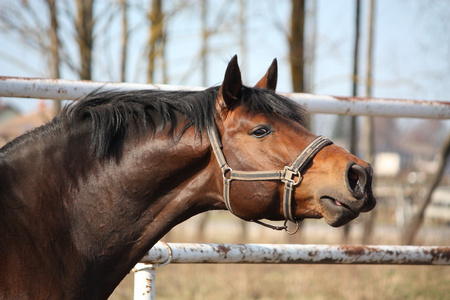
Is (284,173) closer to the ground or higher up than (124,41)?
closer to the ground

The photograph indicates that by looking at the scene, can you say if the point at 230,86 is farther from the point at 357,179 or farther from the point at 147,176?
the point at 357,179

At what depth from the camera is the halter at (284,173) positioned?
2289 millimetres

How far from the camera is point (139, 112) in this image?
2.35 m

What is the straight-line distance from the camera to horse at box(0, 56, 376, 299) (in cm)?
218

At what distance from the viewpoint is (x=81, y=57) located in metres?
8.95

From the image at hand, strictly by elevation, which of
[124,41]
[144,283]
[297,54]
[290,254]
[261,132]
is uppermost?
[124,41]

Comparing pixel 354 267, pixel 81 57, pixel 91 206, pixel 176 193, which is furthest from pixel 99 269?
pixel 81 57

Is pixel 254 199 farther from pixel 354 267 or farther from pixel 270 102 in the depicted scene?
pixel 354 267

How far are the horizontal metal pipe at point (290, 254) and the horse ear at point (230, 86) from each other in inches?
31.2

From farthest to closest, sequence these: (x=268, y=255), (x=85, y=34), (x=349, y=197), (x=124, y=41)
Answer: (x=124, y=41) < (x=85, y=34) < (x=268, y=255) < (x=349, y=197)

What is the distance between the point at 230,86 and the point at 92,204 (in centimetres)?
85

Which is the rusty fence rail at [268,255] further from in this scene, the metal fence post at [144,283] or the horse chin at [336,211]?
the horse chin at [336,211]

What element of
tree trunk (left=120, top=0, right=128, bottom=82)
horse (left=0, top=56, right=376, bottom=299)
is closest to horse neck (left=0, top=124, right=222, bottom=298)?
horse (left=0, top=56, right=376, bottom=299)

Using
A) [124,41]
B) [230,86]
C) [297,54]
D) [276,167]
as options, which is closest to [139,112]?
[230,86]
